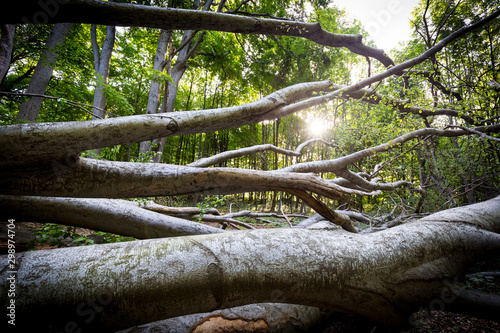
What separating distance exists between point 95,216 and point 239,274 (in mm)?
2545

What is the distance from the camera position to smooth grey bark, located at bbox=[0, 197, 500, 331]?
0.93 meters

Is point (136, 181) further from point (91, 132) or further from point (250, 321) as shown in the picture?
point (250, 321)

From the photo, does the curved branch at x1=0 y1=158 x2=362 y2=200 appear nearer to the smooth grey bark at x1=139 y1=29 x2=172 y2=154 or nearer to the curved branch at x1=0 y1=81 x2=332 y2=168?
the curved branch at x1=0 y1=81 x2=332 y2=168

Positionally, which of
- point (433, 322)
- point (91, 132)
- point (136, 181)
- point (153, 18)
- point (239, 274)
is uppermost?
point (153, 18)

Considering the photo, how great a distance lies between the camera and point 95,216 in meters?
2.57

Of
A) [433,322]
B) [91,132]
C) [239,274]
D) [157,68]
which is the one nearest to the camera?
[239,274]

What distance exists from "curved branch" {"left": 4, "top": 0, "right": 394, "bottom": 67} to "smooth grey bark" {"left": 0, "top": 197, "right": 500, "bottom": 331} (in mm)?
1489

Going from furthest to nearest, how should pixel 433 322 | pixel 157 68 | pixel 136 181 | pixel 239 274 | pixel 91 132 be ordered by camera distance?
pixel 157 68
pixel 433 322
pixel 136 181
pixel 91 132
pixel 239 274

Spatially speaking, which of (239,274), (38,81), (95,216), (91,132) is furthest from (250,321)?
(38,81)

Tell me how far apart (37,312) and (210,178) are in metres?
1.19

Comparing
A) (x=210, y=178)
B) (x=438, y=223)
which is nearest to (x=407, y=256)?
(x=438, y=223)

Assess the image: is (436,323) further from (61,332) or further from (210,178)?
(61,332)

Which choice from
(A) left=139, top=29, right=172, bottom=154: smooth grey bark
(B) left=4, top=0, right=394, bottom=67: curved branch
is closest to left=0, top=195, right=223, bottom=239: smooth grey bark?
(B) left=4, top=0, right=394, bottom=67: curved branch

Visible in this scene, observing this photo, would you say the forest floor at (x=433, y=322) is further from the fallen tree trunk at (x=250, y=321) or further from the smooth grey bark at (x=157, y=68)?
the smooth grey bark at (x=157, y=68)
